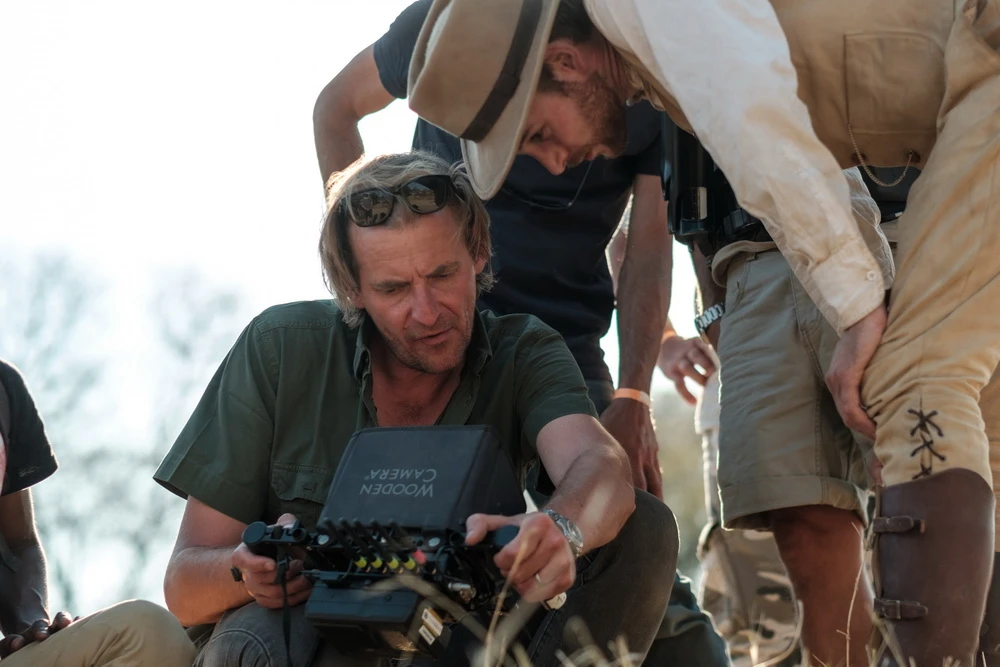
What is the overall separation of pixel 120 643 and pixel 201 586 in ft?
0.84

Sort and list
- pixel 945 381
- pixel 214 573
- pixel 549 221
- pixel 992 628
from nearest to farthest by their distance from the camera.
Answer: pixel 945 381
pixel 992 628
pixel 214 573
pixel 549 221

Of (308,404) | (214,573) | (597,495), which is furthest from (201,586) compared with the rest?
(597,495)

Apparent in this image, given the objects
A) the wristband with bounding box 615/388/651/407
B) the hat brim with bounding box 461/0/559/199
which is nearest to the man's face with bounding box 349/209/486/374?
the hat brim with bounding box 461/0/559/199

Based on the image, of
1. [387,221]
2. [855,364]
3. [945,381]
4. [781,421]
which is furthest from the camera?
[387,221]

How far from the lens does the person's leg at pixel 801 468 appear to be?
372cm

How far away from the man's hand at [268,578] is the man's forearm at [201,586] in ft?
0.59

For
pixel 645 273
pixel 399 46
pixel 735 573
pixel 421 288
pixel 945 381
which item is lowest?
pixel 735 573

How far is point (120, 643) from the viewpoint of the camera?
324cm

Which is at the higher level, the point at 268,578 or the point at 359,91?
the point at 359,91

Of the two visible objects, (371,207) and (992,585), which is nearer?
(992,585)

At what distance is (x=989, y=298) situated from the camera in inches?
117

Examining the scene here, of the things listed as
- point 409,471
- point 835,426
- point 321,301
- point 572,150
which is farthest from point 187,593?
point 835,426

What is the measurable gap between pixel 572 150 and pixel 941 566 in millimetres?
1473

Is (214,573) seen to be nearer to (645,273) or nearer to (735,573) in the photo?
(645,273)
